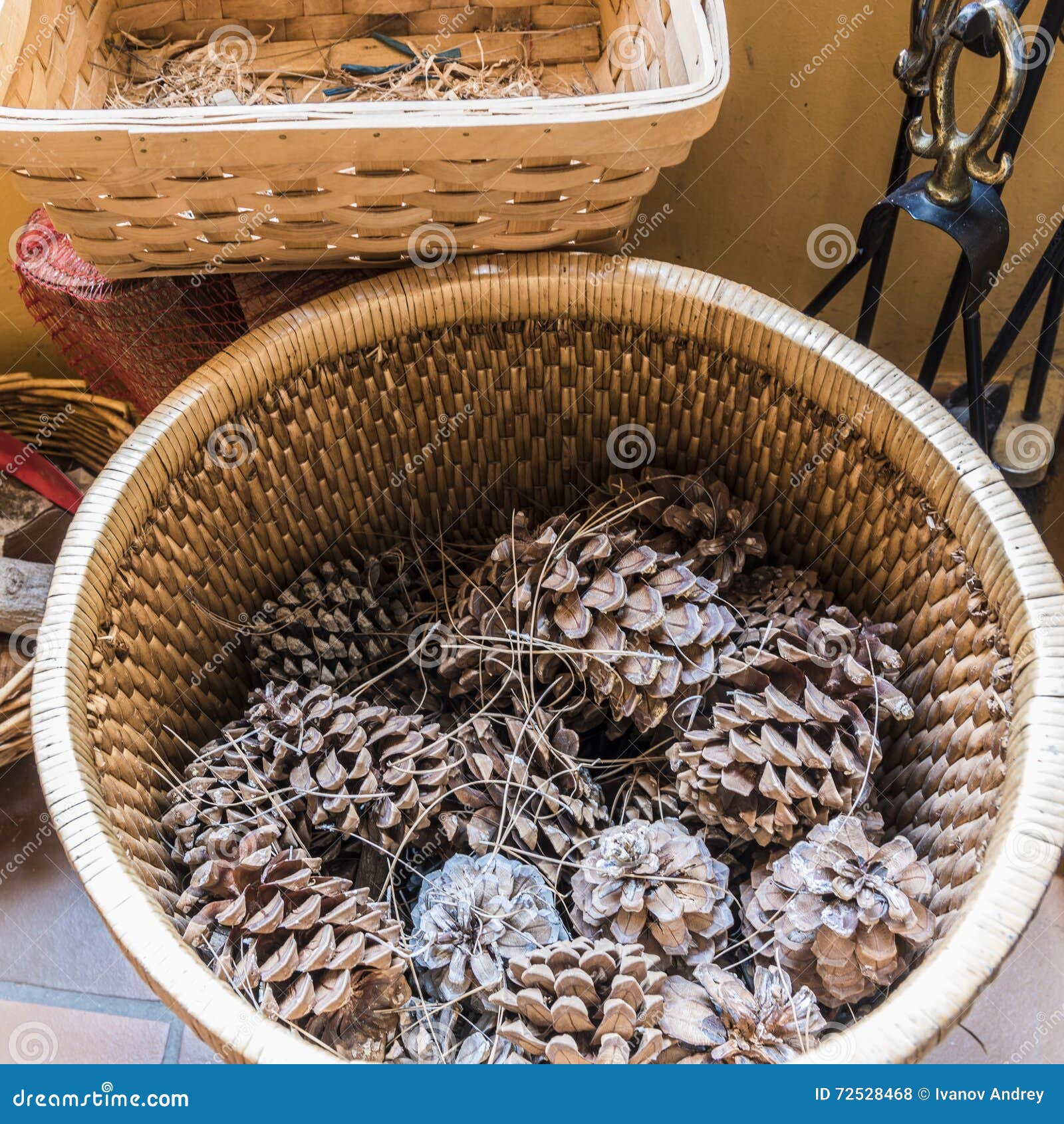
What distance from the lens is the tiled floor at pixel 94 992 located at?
0.93 m

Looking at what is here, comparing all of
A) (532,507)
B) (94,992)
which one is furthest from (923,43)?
(94,992)

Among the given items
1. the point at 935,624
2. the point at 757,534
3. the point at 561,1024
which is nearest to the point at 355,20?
the point at 757,534

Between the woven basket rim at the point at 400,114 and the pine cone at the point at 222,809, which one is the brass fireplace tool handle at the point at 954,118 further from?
the pine cone at the point at 222,809

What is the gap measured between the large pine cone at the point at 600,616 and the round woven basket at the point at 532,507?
0.11m

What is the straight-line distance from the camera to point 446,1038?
673 millimetres

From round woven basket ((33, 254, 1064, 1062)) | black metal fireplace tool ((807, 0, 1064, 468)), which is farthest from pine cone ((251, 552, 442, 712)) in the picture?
black metal fireplace tool ((807, 0, 1064, 468))

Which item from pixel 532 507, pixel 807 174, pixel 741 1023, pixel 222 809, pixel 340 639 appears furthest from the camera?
pixel 807 174

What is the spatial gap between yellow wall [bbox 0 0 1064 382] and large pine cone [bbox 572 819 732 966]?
762 mm

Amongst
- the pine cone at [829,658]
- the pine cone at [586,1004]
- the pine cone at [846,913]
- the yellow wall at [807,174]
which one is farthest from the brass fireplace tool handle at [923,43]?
the pine cone at [586,1004]

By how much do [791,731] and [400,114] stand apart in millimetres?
477

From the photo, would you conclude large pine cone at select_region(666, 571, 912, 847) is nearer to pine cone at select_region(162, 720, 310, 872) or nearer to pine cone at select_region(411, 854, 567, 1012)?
pine cone at select_region(411, 854, 567, 1012)

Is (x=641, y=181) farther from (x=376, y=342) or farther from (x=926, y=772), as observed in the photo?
(x=926, y=772)

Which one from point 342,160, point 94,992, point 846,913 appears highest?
point 342,160

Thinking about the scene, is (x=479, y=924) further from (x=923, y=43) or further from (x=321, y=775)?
(x=923, y=43)
